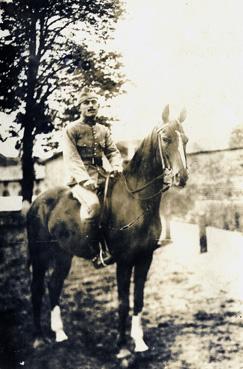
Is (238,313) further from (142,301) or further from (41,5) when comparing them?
(41,5)

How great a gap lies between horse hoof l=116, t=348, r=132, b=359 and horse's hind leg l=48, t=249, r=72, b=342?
0.29m

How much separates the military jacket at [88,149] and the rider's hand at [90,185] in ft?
0.15

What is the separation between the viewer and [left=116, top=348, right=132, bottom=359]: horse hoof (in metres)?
2.46

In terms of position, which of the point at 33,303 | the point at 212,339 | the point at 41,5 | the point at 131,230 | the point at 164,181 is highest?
the point at 41,5

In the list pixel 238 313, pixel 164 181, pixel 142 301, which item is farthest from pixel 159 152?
pixel 238 313

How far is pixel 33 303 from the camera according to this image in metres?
2.55

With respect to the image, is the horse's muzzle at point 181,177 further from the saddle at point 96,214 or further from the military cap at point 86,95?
the military cap at point 86,95

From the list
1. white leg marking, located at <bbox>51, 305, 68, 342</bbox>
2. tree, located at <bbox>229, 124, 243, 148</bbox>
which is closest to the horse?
white leg marking, located at <bbox>51, 305, 68, 342</bbox>

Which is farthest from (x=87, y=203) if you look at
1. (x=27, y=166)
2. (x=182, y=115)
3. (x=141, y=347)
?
(x=141, y=347)

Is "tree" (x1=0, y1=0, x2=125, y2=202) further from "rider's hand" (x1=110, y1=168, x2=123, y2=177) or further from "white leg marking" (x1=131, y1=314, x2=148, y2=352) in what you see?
"white leg marking" (x1=131, y1=314, x2=148, y2=352)

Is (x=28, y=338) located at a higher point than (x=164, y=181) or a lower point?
lower

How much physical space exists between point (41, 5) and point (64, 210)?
3.54ft

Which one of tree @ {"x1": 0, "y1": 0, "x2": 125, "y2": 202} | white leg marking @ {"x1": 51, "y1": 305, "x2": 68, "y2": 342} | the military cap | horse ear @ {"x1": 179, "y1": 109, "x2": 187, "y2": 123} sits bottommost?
white leg marking @ {"x1": 51, "y1": 305, "x2": 68, "y2": 342}

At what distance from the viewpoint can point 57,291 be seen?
252 centimetres
